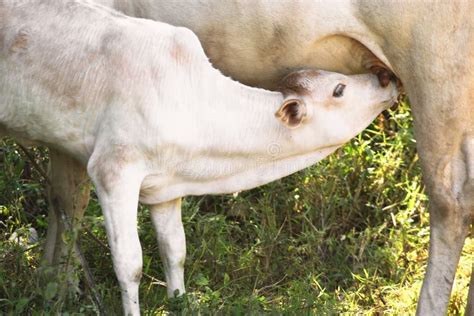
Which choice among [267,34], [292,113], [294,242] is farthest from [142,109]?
[294,242]

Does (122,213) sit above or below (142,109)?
below

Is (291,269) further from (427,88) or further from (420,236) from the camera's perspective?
(427,88)

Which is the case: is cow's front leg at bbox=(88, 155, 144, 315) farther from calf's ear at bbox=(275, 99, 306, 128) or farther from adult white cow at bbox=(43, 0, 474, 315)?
adult white cow at bbox=(43, 0, 474, 315)

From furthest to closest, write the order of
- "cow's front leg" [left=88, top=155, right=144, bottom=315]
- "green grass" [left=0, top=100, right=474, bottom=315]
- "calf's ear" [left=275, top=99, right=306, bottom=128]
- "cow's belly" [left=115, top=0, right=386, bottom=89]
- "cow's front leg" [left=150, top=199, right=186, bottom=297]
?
"green grass" [left=0, top=100, right=474, bottom=315] → "cow's front leg" [left=150, top=199, right=186, bottom=297] → "cow's belly" [left=115, top=0, right=386, bottom=89] → "calf's ear" [left=275, top=99, right=306, bottom=128] → "cow's front leg" [left=88, top=155, right=144, bottom=315]

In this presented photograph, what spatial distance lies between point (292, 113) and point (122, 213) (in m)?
0.94

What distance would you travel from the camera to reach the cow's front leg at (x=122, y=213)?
5918mm

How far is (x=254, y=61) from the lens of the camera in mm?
6570

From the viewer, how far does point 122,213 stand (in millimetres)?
5945

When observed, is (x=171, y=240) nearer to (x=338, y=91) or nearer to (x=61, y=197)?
(x=61, y=197)

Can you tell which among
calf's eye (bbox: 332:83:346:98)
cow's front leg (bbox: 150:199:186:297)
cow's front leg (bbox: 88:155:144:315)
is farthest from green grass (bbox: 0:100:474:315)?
calf's eye (bbox: 332:83:346:98)

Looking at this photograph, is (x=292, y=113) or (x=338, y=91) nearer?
(x=292, y=113)

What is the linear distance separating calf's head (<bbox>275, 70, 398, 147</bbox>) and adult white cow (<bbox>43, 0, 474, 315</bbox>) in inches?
5.4

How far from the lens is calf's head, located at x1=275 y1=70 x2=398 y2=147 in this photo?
6220 millimetres

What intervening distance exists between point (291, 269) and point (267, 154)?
1.25 meters
